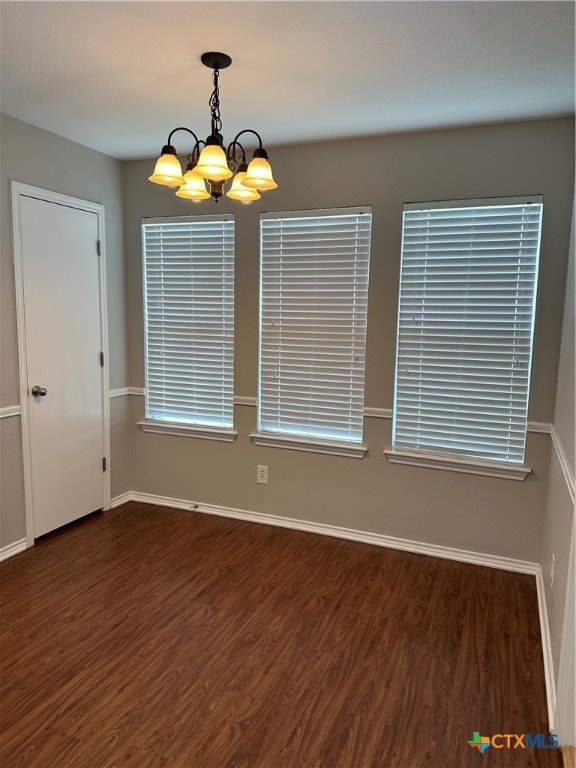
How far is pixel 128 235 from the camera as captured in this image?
155 inches

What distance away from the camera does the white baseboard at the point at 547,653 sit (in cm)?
198

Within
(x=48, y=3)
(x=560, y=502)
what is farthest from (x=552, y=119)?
(x=48, y=3)

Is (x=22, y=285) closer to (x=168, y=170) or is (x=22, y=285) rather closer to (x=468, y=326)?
(x=168, y=170)

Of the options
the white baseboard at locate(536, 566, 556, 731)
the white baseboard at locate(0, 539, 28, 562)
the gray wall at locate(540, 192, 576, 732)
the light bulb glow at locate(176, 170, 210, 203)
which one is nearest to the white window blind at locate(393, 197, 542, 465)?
the gray wall at locate(540, 192, 576, 732)

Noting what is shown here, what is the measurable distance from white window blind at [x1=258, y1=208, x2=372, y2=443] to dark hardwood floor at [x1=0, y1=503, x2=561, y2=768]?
35.9 inches

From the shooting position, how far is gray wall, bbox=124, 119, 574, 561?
2.87 metres

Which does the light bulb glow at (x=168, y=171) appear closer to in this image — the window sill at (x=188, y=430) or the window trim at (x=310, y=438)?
the window trim at (x=310, y=438)

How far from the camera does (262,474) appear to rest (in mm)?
3738

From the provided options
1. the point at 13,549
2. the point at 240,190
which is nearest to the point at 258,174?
the point at 240,190

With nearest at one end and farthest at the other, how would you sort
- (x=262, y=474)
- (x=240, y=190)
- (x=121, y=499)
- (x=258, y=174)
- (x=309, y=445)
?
(x=258, y=174) < (x=240, y=190) < (x=309, y=445) < (x=262, y=474) < (x=121, y=499)

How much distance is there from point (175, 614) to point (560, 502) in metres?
1.98

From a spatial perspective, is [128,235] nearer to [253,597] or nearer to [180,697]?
[253,597]

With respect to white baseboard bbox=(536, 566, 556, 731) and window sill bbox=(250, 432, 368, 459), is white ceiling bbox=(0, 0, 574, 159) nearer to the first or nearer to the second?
window sill bbox=(250, 432, 368, 459)

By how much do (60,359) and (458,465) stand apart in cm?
272
